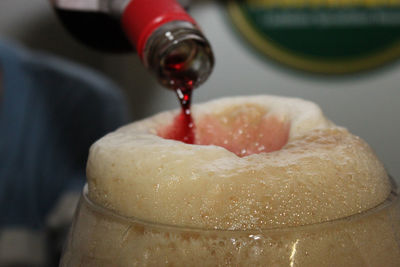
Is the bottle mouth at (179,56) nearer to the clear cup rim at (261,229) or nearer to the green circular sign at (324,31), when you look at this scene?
the clear cup rim at (261,229)

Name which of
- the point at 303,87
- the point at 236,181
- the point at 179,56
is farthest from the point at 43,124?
the point at 236,181

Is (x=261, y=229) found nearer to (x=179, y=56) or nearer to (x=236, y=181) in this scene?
Answer: (x=236, y=181)

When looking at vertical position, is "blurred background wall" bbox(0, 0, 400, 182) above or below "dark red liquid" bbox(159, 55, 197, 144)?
below

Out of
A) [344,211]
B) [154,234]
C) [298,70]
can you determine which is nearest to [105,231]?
[154,234]

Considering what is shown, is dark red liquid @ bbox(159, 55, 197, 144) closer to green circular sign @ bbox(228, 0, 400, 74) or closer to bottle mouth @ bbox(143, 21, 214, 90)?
bottle mouth @ bbox(143, 21, 214, 90)

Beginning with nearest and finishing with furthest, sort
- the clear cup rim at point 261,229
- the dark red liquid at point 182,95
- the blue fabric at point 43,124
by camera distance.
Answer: the clear cup rim at point 261,229 → the dark red liquid at point 182,95 → the blue fabric at point 43,124

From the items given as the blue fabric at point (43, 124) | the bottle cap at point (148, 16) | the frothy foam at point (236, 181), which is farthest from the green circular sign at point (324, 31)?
the frothy foam at point (236, 181)

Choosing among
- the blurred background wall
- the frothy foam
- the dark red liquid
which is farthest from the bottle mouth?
the blurred background wall
